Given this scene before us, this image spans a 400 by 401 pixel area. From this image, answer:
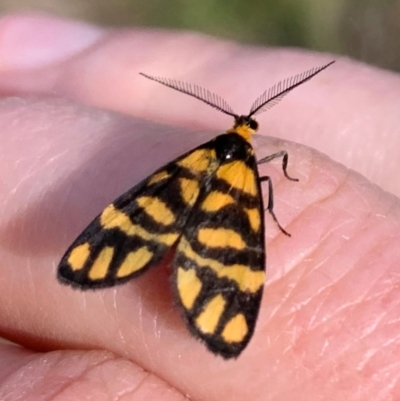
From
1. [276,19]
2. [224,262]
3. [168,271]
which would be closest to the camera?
[224,262]

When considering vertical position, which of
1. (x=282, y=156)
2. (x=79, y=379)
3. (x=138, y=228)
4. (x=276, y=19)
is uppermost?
(x=282, y=156)

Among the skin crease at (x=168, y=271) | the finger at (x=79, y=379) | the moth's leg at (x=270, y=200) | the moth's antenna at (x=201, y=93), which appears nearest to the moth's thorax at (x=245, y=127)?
the skin crease at (x=168, y=271)

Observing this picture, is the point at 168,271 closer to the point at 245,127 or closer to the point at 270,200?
the point at 270,200

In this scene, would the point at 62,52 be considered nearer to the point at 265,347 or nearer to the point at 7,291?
the point at 7,291

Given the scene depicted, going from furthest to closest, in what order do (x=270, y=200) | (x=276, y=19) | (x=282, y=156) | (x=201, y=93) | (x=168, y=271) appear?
(x=276, y=19), (x=201, y=93), (x=282, y=156), (x=270, y=200), (x=168, y=271)

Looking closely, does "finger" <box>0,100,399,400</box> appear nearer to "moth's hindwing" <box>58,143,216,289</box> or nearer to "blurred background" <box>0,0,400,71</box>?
"moth's hindwing" <box>58,143,216,289</box>

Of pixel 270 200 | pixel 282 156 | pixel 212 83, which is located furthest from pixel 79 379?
pixel 212 83

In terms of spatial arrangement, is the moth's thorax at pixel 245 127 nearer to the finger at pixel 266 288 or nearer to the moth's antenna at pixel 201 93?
the finger at pixel 266 288
